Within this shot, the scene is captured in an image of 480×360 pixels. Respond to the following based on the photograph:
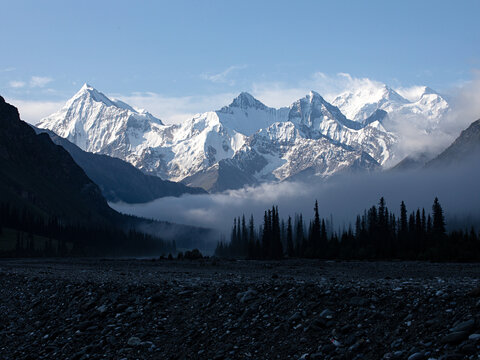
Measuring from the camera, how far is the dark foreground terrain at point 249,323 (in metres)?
18.1

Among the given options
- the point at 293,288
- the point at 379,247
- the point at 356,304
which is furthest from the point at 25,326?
the point at 379,247

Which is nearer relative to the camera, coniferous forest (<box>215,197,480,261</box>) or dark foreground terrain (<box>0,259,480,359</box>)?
dark foreground terrain (<box>0,259,480,359</box>)

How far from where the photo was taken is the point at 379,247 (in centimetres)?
11669

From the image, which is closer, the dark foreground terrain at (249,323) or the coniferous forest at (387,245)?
the dark foreground terrain at (249,323)

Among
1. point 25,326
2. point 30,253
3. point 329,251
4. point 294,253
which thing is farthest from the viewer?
point 30,253

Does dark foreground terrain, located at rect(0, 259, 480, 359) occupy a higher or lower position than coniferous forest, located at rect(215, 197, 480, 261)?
lower

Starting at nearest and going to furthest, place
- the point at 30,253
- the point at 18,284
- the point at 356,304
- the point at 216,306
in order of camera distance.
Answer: the point at 356,304 → the point at 216,306 → the point at 18,284 → the point at 30,253

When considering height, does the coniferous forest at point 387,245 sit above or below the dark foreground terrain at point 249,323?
above

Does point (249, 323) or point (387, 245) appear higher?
point (387, 245)

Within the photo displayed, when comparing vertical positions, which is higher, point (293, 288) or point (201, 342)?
point (293, 288)

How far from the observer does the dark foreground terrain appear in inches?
714

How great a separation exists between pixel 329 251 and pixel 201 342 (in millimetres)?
104992

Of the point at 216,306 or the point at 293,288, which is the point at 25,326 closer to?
the point at 216,306

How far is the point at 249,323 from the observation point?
2297 centimetres
